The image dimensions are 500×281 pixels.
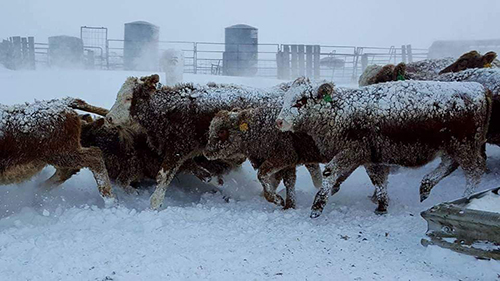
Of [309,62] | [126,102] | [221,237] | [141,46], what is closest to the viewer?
[221,237]

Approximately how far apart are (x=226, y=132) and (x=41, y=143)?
8.62ft

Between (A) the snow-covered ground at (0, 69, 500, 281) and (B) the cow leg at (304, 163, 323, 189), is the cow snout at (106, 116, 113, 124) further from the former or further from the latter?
(B) the cow leg at (304, 163, 323, 189)

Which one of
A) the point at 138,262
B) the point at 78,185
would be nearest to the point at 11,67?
the point at 78,185

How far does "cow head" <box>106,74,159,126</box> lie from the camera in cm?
856

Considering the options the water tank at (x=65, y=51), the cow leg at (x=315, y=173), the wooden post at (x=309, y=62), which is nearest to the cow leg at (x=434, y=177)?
the cow leg at (x=315, y=173)

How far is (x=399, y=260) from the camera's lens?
17.7 feet

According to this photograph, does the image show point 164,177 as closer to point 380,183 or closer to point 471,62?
point 380,183

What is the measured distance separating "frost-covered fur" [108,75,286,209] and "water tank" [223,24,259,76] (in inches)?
714

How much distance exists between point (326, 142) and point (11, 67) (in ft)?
69.7

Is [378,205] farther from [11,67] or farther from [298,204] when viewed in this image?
[11,67]

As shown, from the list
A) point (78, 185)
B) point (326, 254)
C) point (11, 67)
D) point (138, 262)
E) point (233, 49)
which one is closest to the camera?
point (138, 262)

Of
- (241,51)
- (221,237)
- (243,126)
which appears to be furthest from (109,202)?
(241,51)

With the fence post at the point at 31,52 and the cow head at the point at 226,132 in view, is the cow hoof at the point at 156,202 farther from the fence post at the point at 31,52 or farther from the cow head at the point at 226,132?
the fence post at the point at 31,52

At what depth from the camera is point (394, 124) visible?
720cm
